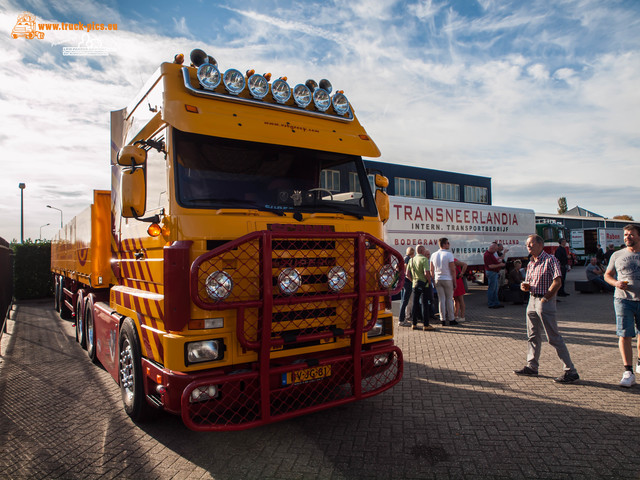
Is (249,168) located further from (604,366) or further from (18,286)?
(18,286)

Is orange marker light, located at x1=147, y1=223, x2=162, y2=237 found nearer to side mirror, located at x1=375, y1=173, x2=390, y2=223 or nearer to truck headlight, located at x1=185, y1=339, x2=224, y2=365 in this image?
truck headlight, located at x1=185, y1=339, x2=224, y2=365

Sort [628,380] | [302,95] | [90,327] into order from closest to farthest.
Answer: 1. [302,95]
2. [628,380]
3. [90,327]

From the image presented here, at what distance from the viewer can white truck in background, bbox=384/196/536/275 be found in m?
14.6

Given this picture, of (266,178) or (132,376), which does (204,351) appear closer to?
(132,376)

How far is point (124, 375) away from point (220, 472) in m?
1.87

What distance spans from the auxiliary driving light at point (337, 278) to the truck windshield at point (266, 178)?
29.2 inches

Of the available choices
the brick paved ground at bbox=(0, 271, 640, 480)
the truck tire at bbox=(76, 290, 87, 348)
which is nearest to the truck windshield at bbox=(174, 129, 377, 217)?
the brick paved ground at bbox=(0, 271, 640, 480)

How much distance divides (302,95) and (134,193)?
2055mm

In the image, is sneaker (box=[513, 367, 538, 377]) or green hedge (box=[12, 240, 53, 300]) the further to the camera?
green hedge (box=[12, 240, 53, 300])

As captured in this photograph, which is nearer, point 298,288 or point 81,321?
point 298,288

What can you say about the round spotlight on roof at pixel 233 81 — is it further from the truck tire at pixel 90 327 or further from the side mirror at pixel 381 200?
the truck tire at pixel 90 327

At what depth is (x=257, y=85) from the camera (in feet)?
14.5

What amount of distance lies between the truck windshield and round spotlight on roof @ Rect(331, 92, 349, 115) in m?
0.55

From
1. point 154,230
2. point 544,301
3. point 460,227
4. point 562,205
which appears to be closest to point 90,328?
point 154,230
